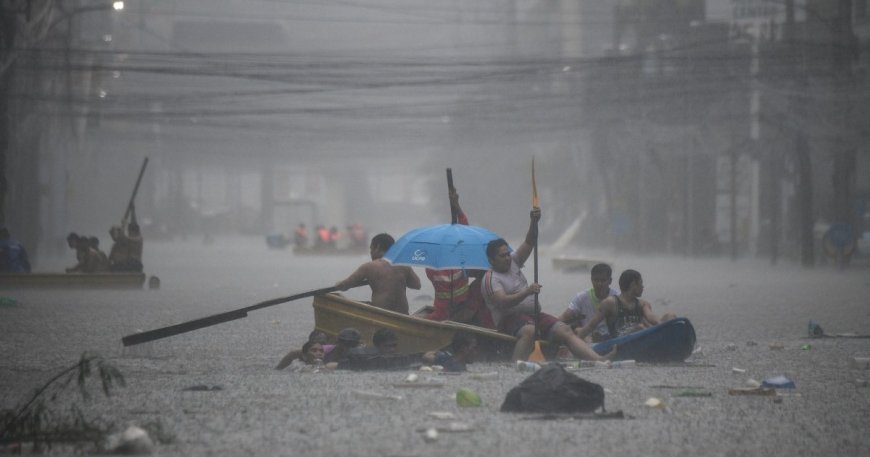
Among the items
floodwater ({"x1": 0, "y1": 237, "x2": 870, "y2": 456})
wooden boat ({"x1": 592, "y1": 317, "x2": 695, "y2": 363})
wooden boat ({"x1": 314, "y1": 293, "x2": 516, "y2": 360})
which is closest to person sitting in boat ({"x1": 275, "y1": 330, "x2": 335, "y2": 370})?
wooden boat ({"x1": 314, "y1": 293, "x2": 516, "y2": 360})

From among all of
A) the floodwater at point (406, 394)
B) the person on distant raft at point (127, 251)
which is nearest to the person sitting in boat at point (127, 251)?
the person on distant raft at point (127, 251)

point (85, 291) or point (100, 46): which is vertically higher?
point (100, 46)

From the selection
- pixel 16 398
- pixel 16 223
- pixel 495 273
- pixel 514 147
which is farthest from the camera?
pixel 514 147

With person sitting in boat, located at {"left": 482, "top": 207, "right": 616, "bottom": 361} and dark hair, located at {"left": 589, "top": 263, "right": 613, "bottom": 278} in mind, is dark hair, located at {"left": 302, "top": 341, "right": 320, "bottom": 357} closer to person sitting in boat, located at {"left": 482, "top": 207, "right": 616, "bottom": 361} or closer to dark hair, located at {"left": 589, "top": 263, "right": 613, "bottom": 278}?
person sitting in boat, located at {"left": 482, "top": 207, "right": 616, "bottom": 361}

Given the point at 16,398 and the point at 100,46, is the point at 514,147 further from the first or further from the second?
the point at 16,398

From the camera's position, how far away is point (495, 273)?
12.6 m

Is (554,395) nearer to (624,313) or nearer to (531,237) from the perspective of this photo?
(624,313)

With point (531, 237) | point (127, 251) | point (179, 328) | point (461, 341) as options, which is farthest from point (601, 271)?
point (127, 251)

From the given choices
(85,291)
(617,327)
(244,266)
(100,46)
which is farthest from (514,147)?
(617,327)

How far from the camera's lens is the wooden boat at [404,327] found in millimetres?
12281

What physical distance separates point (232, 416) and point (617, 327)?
16.1ft

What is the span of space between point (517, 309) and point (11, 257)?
16.2 metres

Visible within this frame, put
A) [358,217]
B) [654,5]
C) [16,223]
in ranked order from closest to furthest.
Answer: [16,223], [654,5], [358,217]

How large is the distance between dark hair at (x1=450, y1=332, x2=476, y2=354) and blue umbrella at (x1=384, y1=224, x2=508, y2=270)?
2.88 feet
